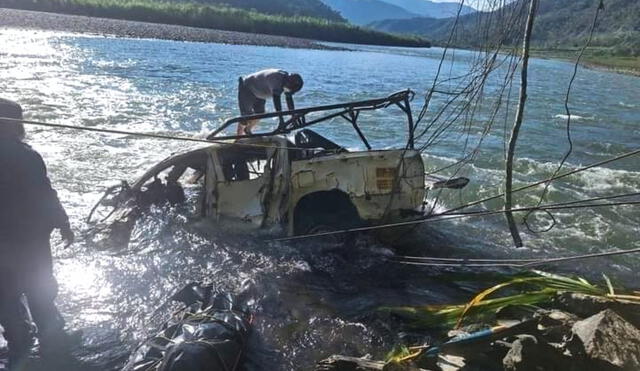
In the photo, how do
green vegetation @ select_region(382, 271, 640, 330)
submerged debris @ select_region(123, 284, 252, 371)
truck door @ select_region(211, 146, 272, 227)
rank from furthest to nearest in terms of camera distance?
truck door @ select_region(211, 146, 272, 227)
green vegetation @ select_region(382, 271, 640, 330)
submerged debris @ select_region(123, 284, 252, 371)

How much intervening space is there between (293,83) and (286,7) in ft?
521

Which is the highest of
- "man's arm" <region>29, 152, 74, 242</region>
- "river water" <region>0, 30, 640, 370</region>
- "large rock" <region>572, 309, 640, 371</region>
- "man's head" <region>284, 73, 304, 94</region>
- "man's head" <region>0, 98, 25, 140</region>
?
"man's head" <region>284, 73, 304, 94</region>

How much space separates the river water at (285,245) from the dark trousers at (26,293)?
0.43m

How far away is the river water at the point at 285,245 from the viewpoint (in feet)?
17.9

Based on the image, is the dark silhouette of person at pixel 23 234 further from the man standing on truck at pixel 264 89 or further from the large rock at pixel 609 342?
the large rock at pixel 609 342

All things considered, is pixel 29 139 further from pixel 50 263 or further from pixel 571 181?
pixel 571 181

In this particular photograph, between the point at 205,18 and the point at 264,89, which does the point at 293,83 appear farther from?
the point at 205,18

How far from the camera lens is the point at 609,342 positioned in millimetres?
3473

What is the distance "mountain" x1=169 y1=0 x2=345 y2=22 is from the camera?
141 m

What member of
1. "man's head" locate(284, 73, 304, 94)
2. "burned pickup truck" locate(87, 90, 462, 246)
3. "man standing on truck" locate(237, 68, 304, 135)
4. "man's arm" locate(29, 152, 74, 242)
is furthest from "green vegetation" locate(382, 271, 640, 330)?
"man's head" locate(284, 73, 304, 94)

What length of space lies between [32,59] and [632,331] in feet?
93.0

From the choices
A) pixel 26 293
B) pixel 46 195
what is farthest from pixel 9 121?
pixel 26 293

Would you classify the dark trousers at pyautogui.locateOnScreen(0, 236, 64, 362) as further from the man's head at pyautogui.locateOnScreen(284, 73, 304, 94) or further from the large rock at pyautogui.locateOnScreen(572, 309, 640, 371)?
the man's head at pyautogui.locateOnScreen(284, 73, 304, 94)

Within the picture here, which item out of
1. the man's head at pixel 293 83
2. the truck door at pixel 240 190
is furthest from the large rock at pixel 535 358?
the man's head at pixel 293 83
